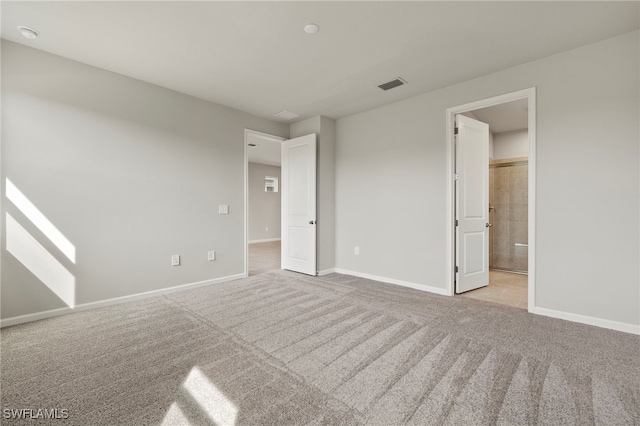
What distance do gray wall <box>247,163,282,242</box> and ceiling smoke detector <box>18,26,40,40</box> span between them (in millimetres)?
6816

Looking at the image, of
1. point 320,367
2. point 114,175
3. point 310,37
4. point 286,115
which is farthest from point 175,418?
point 286,115

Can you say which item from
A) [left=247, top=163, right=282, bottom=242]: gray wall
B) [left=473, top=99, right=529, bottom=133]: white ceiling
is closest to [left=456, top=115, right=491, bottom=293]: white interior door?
[left=473, top=99, right=529, bottom=133]: white ceiling

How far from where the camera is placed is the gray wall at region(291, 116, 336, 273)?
458 cm

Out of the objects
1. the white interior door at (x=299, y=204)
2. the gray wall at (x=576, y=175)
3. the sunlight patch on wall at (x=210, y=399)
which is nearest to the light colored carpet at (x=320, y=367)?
the sunlight patch on wall at (x=210, y=399)

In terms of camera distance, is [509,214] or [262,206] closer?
[509,214]

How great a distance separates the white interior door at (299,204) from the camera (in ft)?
14.8

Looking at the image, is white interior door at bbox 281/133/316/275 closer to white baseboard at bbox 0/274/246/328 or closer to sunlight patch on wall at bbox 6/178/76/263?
white baseboard at bbox 0/274/246/328

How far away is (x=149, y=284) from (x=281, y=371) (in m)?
2.40

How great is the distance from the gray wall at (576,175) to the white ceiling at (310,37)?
21 cm

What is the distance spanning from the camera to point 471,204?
146 inches

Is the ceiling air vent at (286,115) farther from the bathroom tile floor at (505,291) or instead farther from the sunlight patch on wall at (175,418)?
the sunlight patch on wall at (175,418)

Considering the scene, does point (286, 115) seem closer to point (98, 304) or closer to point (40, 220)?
point (40, 220)

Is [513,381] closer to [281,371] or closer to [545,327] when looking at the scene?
[545,327]

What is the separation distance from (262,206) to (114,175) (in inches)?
256
